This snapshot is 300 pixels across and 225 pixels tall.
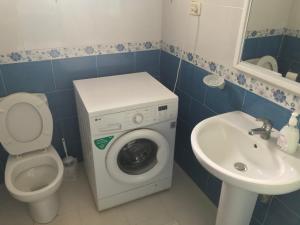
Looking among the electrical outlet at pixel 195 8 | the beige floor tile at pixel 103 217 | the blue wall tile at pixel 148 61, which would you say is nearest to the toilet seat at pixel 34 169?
the beige floor tile at pixel 103 217

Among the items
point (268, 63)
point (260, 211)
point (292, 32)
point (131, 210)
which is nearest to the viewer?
point (292, 32)

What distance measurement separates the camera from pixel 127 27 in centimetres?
191

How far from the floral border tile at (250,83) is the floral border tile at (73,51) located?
395mm

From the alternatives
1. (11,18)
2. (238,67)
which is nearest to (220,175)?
(238,67)

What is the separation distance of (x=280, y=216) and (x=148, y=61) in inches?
56.1

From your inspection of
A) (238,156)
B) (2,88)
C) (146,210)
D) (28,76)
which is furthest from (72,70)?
(238,156)

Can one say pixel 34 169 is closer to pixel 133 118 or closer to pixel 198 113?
pixel 133 118

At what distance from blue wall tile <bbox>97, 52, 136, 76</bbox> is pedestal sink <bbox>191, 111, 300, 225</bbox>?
37.3 inches

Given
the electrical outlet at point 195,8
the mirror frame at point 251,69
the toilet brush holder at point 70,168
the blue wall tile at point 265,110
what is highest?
the electrical outlet at point 195,8

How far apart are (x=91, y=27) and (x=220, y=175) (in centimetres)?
134

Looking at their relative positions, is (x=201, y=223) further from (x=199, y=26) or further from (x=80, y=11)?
(x=80, y=11)

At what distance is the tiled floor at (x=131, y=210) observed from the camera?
1.75 metres

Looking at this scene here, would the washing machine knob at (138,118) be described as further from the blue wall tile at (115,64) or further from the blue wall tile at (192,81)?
the blue wall tile at (115,64)

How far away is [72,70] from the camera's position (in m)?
1.88
